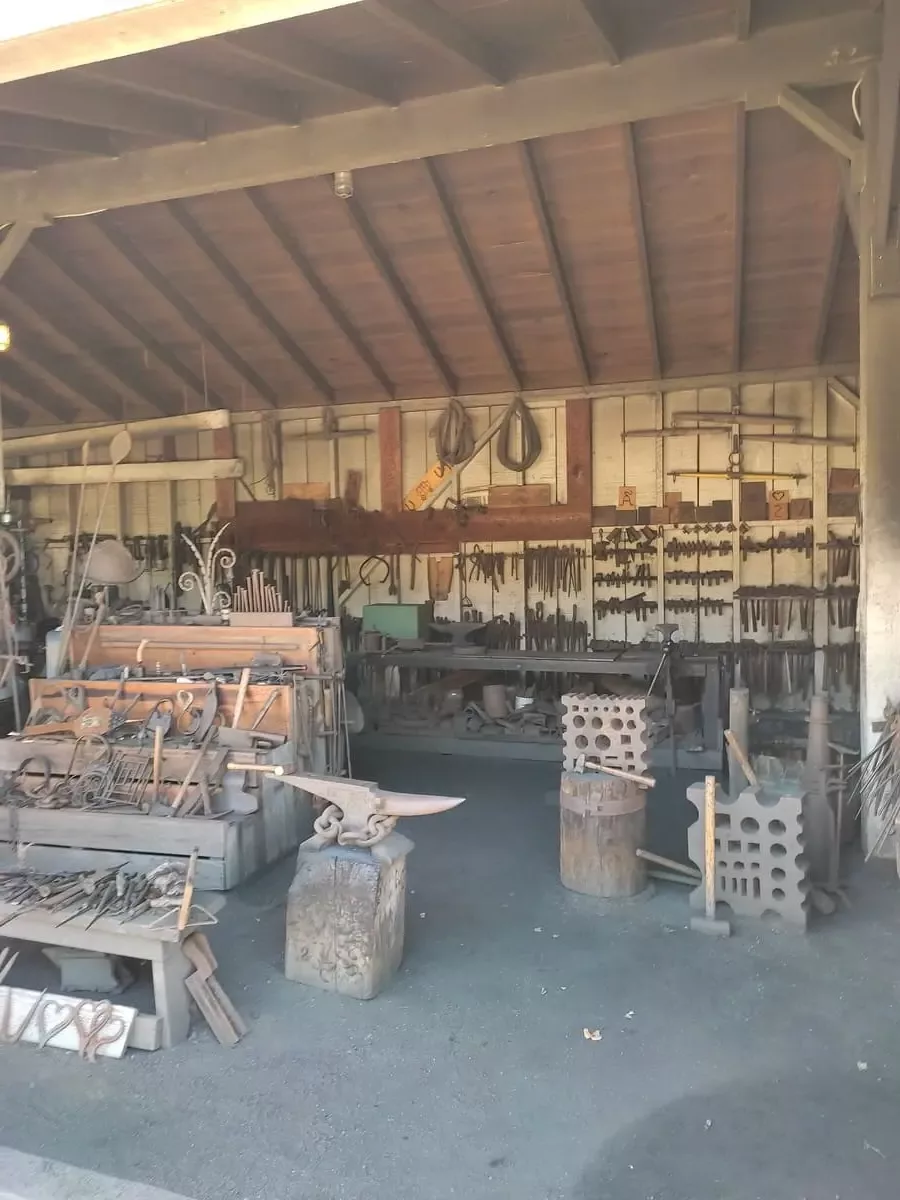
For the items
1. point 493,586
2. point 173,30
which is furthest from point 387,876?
point 493,586

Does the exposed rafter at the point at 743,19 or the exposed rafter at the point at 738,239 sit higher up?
the exposed rafter at the point at 743,19

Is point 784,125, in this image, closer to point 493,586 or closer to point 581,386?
point 581,386

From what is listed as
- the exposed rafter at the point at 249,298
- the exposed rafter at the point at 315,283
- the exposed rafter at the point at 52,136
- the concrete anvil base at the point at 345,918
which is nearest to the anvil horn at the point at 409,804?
the concrete anvil base at the point at 345,918

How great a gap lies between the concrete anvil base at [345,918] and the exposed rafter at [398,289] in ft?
14.2

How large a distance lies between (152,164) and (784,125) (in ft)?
12.1

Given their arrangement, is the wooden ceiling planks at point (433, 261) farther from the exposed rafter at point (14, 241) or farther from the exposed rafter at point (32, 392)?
the exposed rafter at point (32, 392)

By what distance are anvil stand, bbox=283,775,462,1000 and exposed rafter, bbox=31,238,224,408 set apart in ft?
17.1

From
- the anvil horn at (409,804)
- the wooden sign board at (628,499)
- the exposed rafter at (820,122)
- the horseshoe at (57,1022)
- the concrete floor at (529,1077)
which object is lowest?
the concrete floor at (529,1077)

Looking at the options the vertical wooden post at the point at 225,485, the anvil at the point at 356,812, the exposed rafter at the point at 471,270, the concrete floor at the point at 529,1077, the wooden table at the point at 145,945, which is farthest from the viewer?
the vertical wooden post at the point at 225,485

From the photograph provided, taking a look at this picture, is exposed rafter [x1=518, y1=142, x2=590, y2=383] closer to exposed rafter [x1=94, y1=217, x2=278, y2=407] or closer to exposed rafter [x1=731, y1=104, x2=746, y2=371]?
exposed rafter [x1=731, y1=104, x2=746, y2=371]

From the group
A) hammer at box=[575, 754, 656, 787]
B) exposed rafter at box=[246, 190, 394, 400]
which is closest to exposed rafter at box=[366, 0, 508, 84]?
exposed rafter at box=[246, 190, 394, 400]

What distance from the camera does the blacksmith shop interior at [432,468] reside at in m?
3.83

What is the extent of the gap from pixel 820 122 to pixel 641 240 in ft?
5.48

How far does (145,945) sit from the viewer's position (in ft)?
9.66
